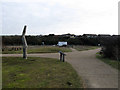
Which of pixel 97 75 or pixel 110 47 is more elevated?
pixel 110 47

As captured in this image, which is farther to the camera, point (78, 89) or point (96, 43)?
point (96, 43)

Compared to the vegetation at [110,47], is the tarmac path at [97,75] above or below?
below

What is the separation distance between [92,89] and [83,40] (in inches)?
2156

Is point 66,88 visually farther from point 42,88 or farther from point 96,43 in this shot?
point 96,43

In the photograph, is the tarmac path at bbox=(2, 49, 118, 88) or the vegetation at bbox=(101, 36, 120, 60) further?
the vegetation at bbox=(101, 36, 120, 60)

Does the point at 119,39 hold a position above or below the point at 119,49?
above

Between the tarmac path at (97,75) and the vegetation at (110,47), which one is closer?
the tarmac path at (97,75)

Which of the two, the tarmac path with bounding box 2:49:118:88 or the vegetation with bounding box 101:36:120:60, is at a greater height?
the vegetation with bounding box 101:36:120:60

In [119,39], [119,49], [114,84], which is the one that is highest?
[119,39]

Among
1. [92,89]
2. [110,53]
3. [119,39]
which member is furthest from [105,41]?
[92,89]

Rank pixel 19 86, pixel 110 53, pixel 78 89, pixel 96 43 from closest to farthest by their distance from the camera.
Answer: pixel 78 89 → pixel 19 86 → pixel 110 53 → pixel 96 43

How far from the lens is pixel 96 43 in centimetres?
5431

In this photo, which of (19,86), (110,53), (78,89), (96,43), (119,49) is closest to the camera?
(78,89)

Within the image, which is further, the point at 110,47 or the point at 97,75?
the point at 110,47
